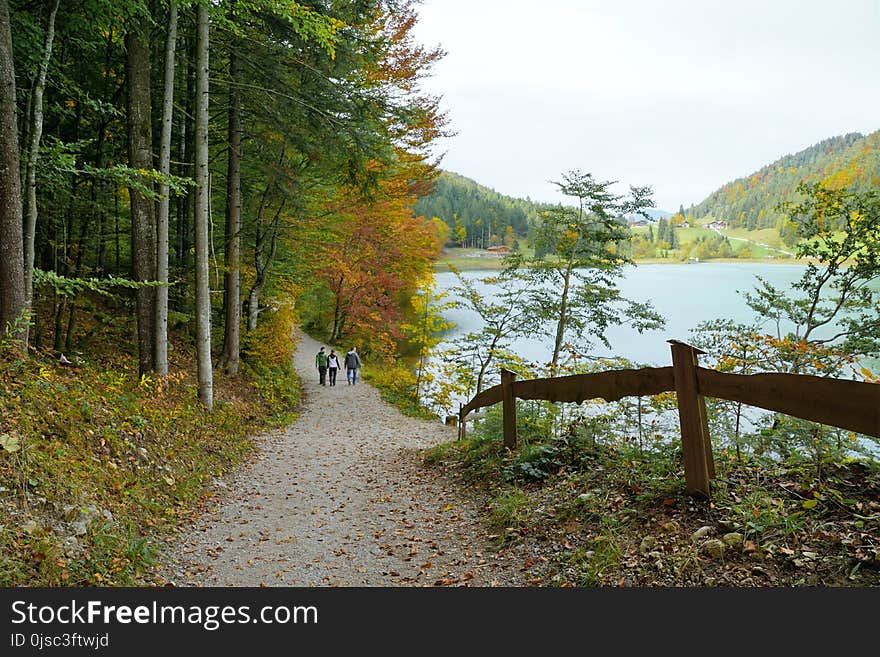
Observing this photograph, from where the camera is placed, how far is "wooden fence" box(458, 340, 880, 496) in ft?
8.42

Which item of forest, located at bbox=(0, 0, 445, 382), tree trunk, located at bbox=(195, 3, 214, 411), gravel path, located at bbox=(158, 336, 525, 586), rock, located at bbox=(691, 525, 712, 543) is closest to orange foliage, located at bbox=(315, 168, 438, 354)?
forest, located at bbox=(0, 0, 445, 382)

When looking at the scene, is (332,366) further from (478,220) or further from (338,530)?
(478,220)

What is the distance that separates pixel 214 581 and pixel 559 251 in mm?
14099

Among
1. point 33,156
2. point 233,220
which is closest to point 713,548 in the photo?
point 33,156

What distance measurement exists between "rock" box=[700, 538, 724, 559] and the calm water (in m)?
8.02

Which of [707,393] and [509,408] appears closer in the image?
[707,393]

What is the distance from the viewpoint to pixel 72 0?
6.87 metres

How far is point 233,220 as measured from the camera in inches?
455

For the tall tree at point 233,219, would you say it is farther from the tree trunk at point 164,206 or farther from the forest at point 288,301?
the tree trunk at point 164,206

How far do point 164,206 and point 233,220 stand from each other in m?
3.37

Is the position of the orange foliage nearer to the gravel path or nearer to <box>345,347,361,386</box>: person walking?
<box>345,347,361,386</box>: person walking

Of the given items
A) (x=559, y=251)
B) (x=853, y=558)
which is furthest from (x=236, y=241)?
(x=853, y=558)

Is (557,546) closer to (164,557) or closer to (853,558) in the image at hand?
(853,558)

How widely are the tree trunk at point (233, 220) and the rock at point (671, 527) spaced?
1020 centimetres
